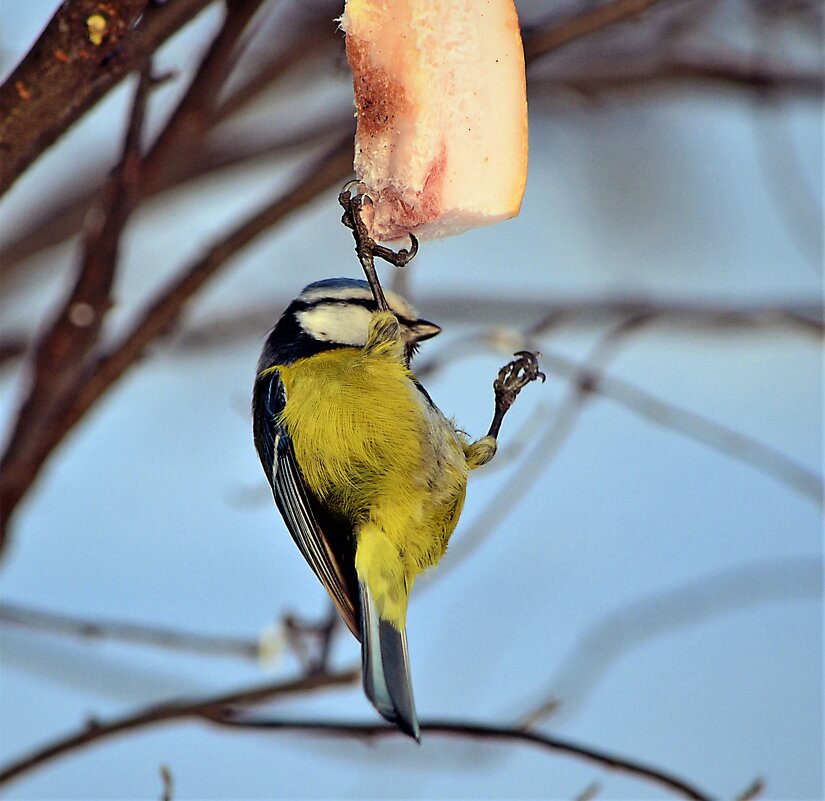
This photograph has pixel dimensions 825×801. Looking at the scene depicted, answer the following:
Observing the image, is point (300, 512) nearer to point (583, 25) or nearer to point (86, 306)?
point (86, 306)

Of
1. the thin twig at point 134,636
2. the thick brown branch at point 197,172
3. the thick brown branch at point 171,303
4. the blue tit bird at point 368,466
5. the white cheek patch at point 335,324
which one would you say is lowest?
the thin twig at point 134,636

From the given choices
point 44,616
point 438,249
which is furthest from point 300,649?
point 438,249

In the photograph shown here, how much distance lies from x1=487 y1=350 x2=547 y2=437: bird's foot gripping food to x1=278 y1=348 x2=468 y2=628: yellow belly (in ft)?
0.42

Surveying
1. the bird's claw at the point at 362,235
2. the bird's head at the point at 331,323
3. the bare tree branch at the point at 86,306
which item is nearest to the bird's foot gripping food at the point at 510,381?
the bird's head at the point at 331,323

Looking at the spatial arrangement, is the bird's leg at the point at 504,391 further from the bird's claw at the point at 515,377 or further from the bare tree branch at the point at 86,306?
the bare tree branch at the point at 86,306

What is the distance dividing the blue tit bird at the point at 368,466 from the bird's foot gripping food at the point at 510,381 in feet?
0.29

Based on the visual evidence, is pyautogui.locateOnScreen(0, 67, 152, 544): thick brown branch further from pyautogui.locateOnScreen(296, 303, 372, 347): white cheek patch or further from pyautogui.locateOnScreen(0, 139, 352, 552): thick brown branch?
pyautogui.locateOnScreen(296, 303, 372, 347): white cheek patch

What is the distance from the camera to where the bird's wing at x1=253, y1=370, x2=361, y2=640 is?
105 centimetres

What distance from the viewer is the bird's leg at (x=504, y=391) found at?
1.23 m

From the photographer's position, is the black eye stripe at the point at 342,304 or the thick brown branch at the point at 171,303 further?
the black eye stripe at the point at 342,304

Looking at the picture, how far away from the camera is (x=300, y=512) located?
1102 millimetres

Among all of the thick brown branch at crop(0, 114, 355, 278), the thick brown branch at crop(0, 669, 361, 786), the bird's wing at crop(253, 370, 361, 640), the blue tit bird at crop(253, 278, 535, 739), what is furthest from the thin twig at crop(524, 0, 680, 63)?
the thick brown branch at crop(0, 114, 355, 278)

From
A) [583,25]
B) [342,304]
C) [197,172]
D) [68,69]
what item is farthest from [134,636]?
[197,172]

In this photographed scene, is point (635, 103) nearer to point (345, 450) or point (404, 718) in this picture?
point (345, 450)
